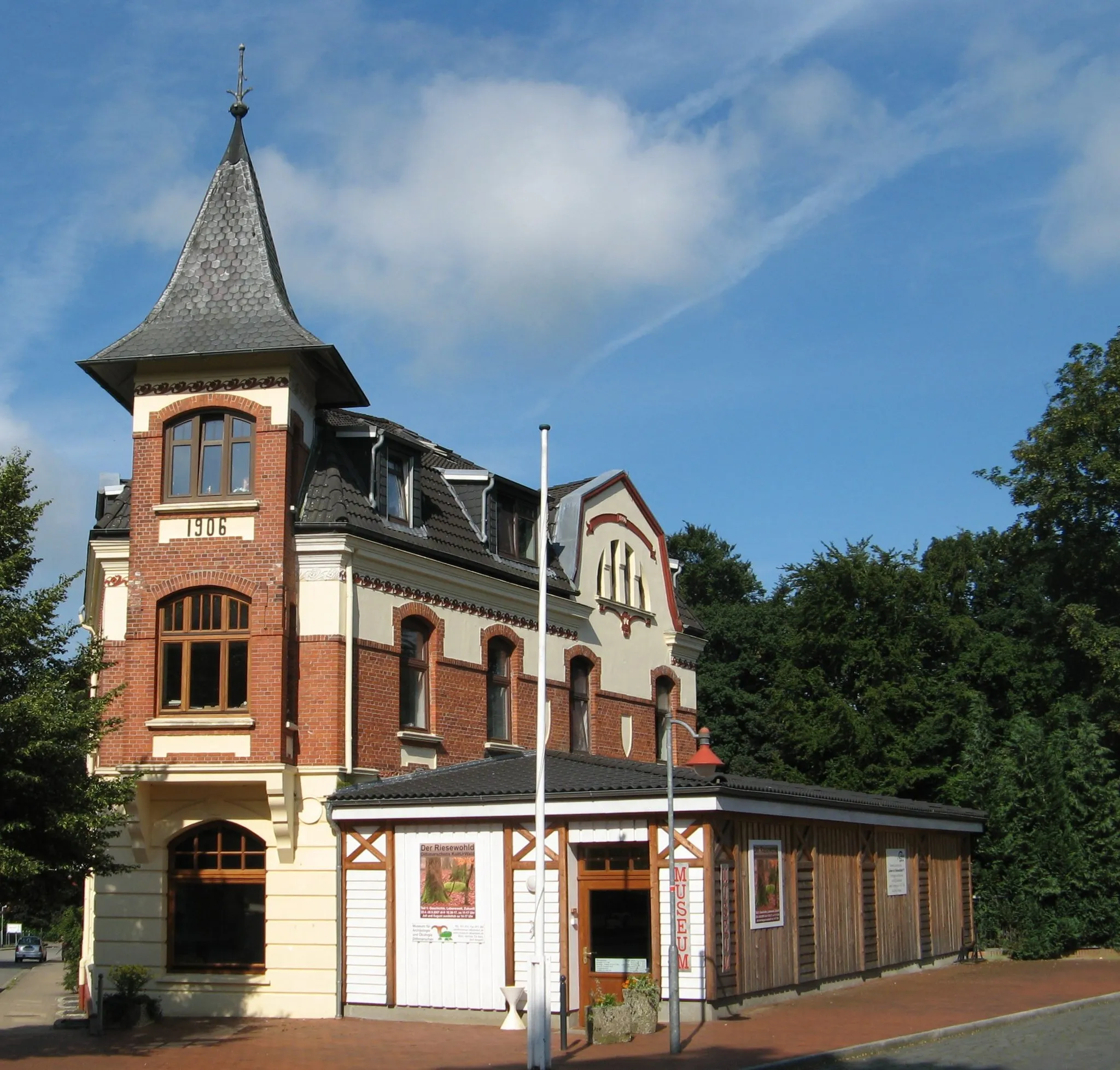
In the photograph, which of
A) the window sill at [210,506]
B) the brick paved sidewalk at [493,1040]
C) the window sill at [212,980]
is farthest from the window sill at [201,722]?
the brick paved sidewalk at [493,1040]

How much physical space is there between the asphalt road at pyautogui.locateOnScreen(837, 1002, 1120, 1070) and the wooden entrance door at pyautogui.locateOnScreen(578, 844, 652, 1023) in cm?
466

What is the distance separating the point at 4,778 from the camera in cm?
1656

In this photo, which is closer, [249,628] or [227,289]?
[249,628]

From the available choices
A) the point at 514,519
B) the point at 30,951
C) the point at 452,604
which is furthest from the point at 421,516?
the point at 30,951

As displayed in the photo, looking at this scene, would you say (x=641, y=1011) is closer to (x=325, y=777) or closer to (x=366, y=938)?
(x=366, y=938)

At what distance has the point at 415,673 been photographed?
2423cm

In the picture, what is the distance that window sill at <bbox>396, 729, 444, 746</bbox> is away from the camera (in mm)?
23359

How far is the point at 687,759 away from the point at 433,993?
1267 centimetres

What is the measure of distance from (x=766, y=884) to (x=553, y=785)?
374 centimetres

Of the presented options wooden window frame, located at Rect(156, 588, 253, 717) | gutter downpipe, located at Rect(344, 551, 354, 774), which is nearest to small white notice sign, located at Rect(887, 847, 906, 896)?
gutter downpipe, located at Rect(344, 551, 354, 774)

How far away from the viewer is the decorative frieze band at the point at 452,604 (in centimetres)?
2303

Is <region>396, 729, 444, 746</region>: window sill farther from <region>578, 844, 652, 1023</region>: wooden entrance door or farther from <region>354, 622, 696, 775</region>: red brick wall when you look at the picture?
<region>578, 844, 652, 1023</region>: wooden entrance door

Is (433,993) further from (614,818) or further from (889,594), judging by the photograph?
(889,594)

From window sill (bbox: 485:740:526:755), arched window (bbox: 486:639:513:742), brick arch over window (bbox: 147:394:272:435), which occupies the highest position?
brick arch over window (bbox: 147:394:272:435)
